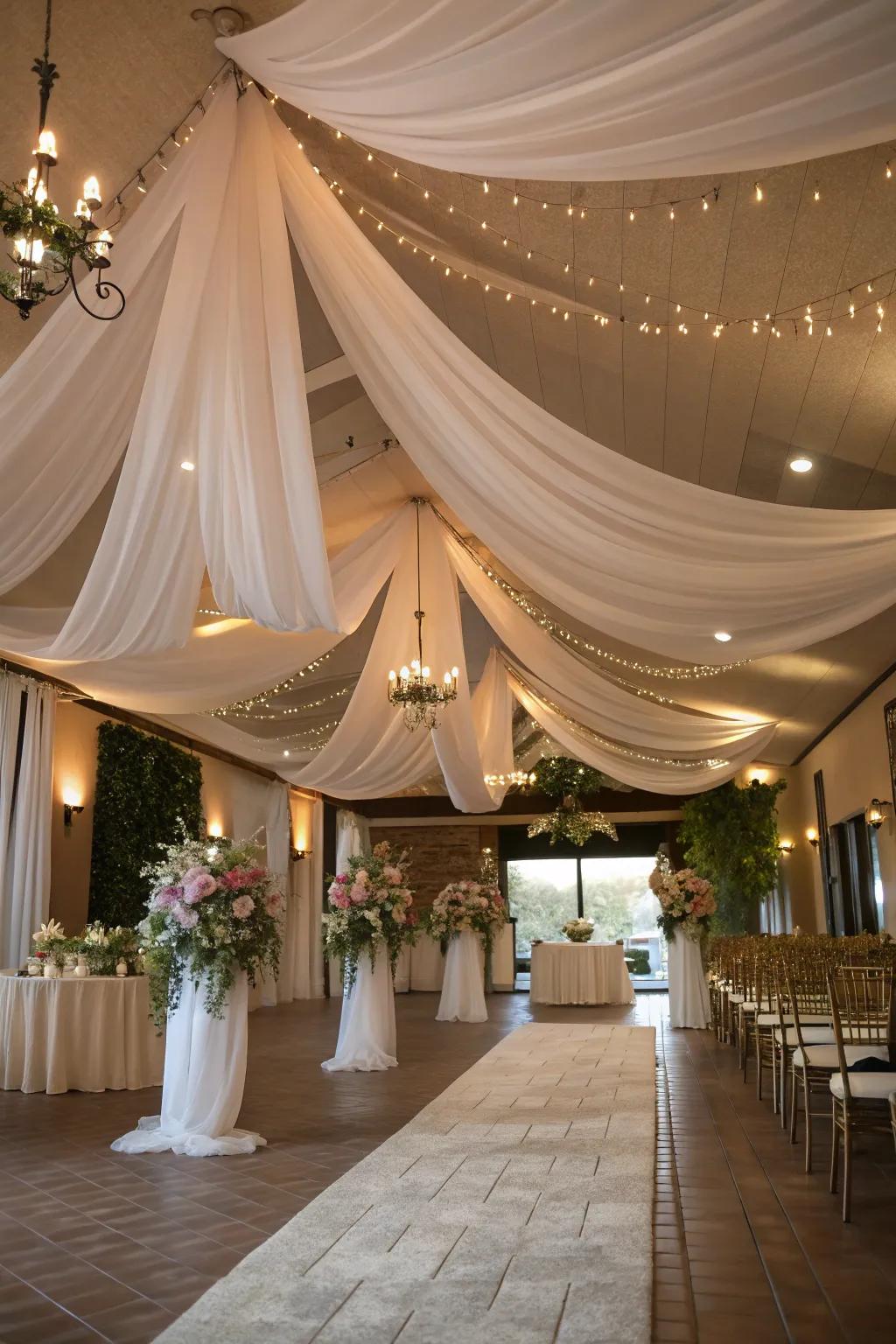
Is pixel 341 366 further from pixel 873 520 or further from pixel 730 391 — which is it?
pixel 873 520

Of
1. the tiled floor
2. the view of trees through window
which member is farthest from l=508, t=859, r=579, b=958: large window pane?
the tiled floor

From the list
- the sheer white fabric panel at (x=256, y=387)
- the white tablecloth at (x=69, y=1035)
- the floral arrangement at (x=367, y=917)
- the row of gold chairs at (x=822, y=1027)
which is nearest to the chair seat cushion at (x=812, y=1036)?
the row of gold chairs at (x=822, y=1027)

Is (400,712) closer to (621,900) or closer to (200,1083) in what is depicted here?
(200,1083)

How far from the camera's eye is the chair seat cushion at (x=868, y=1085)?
425 cm

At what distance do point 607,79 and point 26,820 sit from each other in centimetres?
815

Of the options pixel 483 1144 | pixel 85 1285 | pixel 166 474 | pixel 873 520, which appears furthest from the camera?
pixel 483 1144

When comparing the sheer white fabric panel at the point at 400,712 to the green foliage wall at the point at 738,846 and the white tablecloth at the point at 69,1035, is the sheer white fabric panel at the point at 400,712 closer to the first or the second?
the white tablecloth at the point at 69,1035

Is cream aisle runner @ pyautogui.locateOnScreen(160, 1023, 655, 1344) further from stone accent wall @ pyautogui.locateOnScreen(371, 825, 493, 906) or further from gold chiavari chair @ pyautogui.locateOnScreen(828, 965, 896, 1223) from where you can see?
stone accent wall @ pyautogui.locateOnScreen(371, 825, 493, 906)

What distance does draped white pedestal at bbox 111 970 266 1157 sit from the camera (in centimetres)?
525

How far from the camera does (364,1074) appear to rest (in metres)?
7.82

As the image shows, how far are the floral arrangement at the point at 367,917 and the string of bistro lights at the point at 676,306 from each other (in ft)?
16.3

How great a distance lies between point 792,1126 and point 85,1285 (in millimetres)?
3800

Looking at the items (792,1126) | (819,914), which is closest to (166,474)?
(792,1126)

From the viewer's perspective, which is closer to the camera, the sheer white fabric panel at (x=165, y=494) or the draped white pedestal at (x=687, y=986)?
the sheer white fabric panel at (x=165, y=494)
